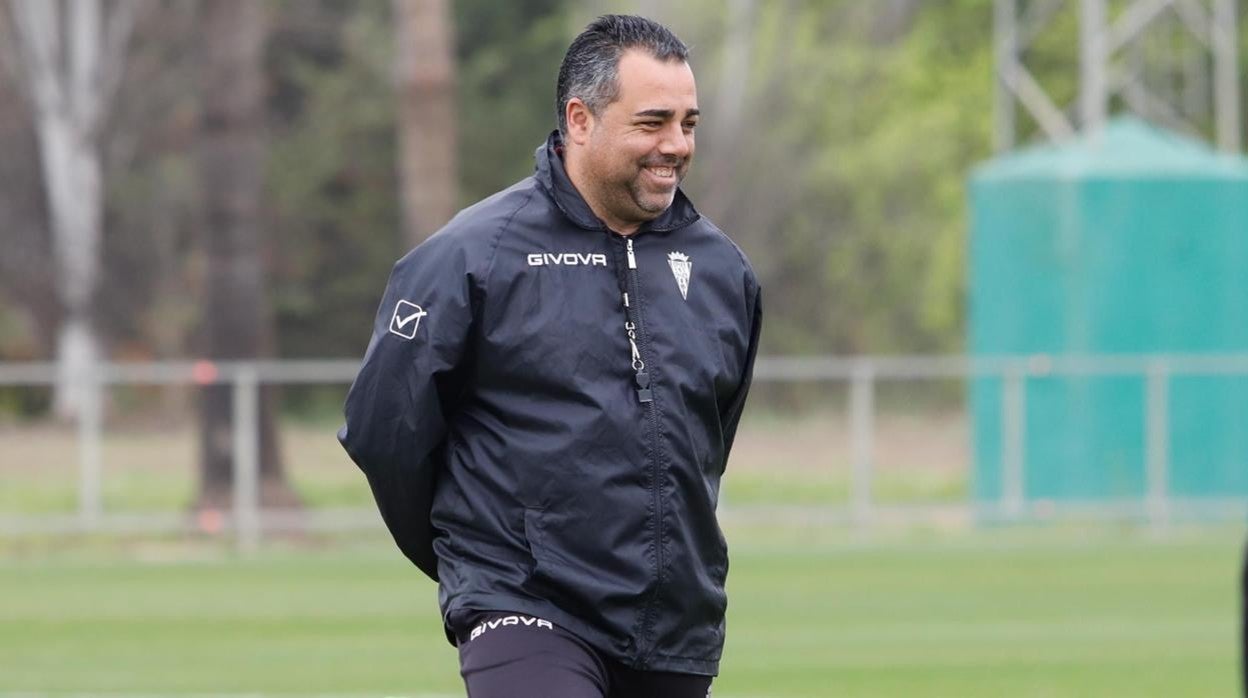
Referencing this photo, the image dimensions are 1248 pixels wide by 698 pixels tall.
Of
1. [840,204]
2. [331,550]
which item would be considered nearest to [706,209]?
[840,204]

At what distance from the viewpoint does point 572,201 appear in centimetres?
543

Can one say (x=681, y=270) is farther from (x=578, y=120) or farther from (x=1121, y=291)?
(x=1121, y=291)

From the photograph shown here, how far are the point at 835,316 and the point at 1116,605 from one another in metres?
32.2

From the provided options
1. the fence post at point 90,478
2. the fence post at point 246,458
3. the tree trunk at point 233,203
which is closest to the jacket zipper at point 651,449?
the fence post at point 246,458

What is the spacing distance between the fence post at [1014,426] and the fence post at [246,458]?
770 centimetres

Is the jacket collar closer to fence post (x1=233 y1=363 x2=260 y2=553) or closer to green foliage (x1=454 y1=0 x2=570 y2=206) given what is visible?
fence post (x1=233 y1=363 x2=260 y2=553)

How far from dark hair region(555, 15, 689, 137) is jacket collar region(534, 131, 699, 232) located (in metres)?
0.09

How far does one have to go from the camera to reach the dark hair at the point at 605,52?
17.7ft

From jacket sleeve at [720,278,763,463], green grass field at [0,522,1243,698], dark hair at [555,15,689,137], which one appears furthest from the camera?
green grass field at [0,522,1243,698]

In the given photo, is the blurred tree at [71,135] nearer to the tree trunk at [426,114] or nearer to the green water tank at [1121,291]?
the tree trunk at [426,114]

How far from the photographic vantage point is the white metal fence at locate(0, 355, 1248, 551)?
914 inches

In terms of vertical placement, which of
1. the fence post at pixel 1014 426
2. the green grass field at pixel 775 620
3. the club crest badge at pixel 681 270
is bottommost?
the green grass field at pixel 775 620

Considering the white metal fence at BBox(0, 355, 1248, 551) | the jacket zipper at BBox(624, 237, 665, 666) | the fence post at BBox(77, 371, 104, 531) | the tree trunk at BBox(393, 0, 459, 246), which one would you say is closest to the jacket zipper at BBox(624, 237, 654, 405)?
the jacket zipper at BBox(624, 237, 665, 666)

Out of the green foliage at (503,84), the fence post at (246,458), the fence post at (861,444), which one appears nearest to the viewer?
the fence post at (246,458)
